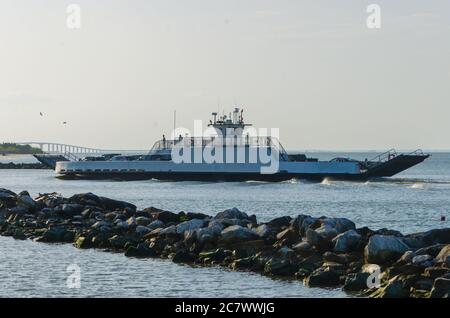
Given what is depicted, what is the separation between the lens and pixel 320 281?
78.4 feet

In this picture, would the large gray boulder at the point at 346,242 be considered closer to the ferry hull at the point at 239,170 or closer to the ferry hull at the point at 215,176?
the ferry hull at the point at 239,170

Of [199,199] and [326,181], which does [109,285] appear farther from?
[326,181]

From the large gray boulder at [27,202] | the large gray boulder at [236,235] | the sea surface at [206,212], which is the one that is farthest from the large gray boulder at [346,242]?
the large gray boulder at [27,202]

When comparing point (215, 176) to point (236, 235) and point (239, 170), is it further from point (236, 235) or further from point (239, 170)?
point (236, 235)

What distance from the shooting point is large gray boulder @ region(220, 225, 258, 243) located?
96.1 ft

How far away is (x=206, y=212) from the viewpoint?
52969mm

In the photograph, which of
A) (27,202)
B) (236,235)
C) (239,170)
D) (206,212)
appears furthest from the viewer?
(239,170)

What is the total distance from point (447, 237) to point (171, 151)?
64.1 m

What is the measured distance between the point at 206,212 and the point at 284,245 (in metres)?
24.7

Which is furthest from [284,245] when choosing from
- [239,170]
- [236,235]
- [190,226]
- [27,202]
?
[239,170]

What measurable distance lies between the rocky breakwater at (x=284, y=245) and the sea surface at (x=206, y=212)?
2.48ft
